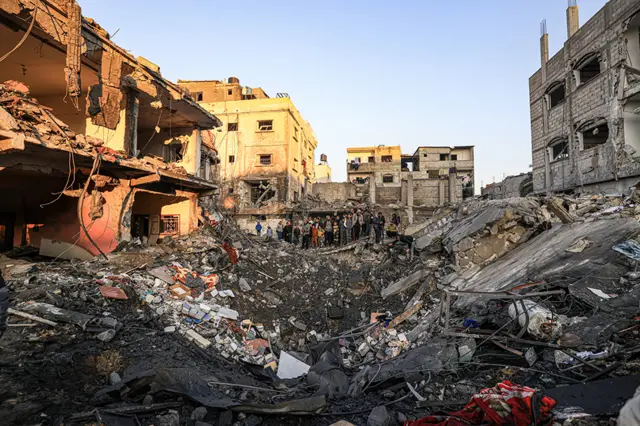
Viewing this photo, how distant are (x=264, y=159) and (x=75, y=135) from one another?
20.0 metres

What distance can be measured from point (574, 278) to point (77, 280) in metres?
9.76

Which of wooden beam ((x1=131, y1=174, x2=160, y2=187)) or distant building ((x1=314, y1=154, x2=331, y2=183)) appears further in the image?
distant building ((x1=314, y1=154, x2=331, y2=183))

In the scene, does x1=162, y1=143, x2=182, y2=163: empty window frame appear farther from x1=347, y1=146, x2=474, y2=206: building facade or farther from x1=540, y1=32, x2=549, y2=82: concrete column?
x1=540, y1=32, x2=549, y2=82: concrete column

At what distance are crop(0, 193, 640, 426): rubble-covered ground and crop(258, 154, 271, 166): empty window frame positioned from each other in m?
16.7

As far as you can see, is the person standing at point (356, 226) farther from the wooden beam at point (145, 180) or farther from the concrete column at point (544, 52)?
the concrete column at point (544, 52)

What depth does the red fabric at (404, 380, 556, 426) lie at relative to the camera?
3.01 metres

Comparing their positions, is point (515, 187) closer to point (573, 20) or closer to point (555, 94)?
point (555, 94)

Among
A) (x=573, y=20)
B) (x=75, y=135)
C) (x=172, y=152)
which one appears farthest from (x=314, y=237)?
(x=573, y=20)

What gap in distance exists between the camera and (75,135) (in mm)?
7828

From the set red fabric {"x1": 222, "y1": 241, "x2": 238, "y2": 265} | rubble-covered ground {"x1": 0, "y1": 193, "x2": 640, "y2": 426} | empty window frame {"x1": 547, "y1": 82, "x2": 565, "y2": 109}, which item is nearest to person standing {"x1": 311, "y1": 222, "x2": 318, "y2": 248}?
red fabric {"x1": 222, "y1": 241, "x2": 238, "y2": 265}

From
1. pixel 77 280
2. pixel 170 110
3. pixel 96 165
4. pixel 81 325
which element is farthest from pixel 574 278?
pixel 170 110

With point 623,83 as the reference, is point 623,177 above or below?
below

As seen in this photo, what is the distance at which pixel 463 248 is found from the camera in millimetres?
9914

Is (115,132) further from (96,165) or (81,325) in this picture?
(81,325)
